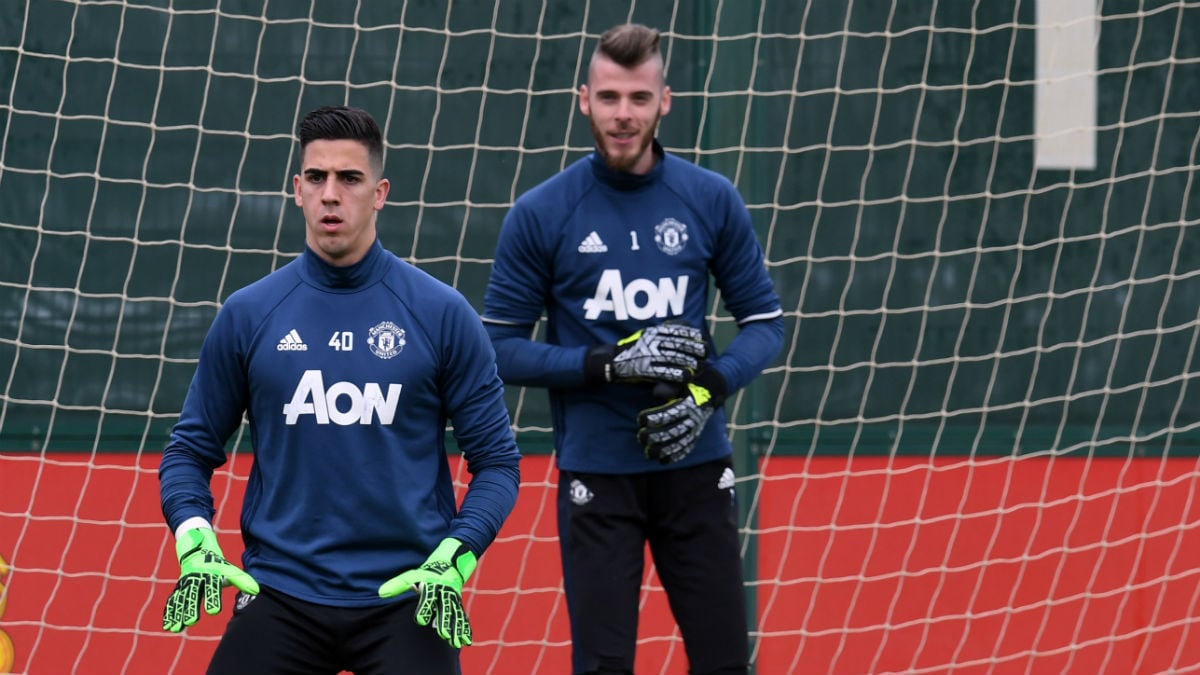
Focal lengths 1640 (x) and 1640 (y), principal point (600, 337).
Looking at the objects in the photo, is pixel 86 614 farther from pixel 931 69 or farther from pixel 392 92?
pixel 931 69

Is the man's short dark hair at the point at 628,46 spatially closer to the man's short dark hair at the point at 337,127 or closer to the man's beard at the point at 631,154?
the man's beard at the point at 631,154

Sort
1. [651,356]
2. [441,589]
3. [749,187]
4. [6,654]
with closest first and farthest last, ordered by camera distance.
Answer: [441,589]
[651,356]
[6,654]
[749,187]

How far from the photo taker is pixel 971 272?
5.43 m

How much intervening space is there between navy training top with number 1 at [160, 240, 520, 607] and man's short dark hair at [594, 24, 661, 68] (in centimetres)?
88

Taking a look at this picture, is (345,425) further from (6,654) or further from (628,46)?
(6,654)

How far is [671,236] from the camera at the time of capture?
3.93 meters

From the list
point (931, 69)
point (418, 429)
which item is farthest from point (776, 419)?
point (418, 429)

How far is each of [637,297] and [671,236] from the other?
0.17 metres

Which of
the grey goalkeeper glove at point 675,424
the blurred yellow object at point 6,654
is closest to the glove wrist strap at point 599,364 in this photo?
the grey goalkeeper glove at point 675,424

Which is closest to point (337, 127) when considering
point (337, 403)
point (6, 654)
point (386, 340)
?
point (386, 340)

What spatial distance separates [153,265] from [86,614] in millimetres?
Answer: 1131

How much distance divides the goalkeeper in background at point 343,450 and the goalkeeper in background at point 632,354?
0.66 m

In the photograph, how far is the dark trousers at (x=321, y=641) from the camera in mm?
2998

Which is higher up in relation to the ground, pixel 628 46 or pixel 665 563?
pixel 628 46
